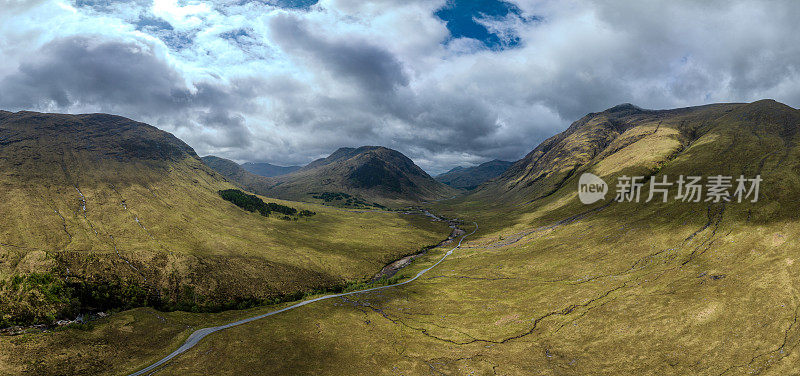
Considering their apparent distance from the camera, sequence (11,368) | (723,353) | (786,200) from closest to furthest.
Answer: (723,353) < (11,368) < (786,200)

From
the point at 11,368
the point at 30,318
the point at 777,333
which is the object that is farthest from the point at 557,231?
the point at 30,318

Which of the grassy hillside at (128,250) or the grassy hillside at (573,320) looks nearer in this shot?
the grassy hillside at (573,320)

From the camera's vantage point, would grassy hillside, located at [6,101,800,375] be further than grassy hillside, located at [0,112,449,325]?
No

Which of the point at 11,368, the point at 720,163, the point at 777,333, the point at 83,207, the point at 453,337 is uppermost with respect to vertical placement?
the point at 720,163

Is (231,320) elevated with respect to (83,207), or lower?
lower

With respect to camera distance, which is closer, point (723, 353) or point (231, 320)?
point (723, 353)

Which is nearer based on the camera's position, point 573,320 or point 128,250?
point 573,320

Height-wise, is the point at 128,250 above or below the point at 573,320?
above

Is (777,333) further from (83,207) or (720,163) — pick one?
(83,207)
